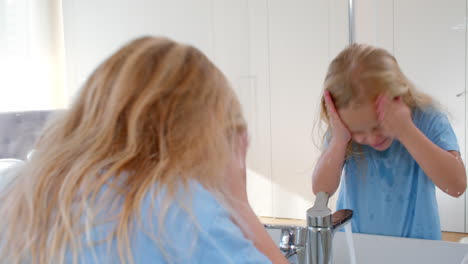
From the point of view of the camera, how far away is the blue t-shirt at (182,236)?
0.29 meters

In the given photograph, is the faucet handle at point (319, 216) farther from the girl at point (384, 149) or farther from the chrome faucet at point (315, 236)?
the girl at point (384, 149)

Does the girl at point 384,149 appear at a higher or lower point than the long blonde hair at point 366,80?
lower

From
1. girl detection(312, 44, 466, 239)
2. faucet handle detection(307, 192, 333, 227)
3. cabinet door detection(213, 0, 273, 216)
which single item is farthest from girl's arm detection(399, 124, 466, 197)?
cabinet door detection(213, 0, 273, 216)

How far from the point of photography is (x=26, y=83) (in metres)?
2.34

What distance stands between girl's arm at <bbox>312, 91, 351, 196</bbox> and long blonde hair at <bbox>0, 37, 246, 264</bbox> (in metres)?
0.39

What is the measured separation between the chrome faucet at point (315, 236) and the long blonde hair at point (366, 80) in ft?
0.70

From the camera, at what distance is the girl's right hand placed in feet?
2.43

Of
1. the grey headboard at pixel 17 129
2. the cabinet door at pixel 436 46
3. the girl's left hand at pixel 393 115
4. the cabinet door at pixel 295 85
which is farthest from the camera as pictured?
the grey headboard at pixel 17 129

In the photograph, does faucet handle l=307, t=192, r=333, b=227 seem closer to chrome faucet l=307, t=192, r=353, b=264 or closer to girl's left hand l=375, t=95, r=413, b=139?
chrome faucet l=307, t=192, r=353, b=264

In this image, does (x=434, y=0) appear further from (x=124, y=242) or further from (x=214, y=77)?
(x=124, y=242)

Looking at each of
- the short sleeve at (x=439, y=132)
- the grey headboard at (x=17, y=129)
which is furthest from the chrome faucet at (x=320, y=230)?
the grey headboard at (x=17, y=129)

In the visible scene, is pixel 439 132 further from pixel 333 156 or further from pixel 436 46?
pixel 436 46

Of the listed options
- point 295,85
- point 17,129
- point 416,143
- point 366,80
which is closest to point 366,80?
point 366,80

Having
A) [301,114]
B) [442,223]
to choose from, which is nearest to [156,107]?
[442,223]
